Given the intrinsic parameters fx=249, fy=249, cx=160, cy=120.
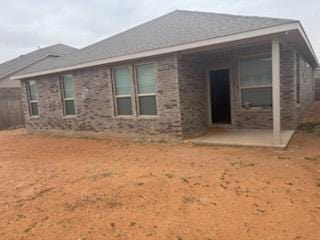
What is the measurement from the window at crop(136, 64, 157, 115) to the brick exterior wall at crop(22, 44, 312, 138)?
0.75ft

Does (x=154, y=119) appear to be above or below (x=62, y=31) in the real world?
below

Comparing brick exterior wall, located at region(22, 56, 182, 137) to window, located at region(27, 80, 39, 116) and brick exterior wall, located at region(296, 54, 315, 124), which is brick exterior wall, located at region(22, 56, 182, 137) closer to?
window, located at region(27, 80, 39, 116)

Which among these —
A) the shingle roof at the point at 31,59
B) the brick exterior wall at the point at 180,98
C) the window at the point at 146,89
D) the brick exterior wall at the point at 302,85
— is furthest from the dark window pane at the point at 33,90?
the brick exterior wall at the point at 302,85

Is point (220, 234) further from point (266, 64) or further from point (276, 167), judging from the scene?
point (266, 64)

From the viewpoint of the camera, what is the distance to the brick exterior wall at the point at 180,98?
739 centimetres

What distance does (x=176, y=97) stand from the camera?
730cm

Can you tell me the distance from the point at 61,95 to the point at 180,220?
903 cm

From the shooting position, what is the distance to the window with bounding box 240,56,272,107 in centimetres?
777

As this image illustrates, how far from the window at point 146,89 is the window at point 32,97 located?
6.28 m

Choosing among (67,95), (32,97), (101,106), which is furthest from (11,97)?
(101,106)

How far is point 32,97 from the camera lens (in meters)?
12.0

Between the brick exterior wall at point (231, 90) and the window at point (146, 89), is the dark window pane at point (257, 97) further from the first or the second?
the window at point (146, 89)

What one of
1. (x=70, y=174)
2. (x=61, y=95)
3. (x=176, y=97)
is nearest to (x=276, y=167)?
(x=176, y=97)

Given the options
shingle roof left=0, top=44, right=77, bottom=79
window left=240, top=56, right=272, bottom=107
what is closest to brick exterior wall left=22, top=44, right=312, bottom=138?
window left=240, top=56, right=272, bottom=107
